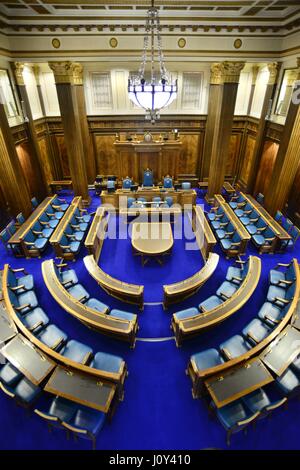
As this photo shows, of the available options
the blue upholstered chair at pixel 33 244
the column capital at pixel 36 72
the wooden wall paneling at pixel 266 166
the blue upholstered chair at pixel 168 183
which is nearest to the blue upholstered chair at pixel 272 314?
the wooden wall paneling at pixel 266 166

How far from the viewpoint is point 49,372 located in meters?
3.87

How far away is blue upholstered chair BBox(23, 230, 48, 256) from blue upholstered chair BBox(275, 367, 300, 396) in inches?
256

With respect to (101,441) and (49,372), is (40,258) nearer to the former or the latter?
(49,372)

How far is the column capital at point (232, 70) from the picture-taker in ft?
26.6

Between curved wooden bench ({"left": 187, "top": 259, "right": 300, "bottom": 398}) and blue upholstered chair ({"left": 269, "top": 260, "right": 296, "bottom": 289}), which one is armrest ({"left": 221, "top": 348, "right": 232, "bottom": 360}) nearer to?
curved wooden bench ({"left": 187, "top": 259, "right": 300, "bottom": 398})

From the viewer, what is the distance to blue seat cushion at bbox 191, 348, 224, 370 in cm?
417

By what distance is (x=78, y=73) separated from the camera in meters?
10.1

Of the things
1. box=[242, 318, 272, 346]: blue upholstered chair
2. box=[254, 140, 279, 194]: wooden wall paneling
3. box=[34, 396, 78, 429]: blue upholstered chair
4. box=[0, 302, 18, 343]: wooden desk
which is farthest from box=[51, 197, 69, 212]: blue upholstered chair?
box=[254, 140, 279, 194]: wooden wall paneling

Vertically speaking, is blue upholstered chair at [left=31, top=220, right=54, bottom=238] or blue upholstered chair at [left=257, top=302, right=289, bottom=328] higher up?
blue upholstered chair at [left=31, top=220, right=54, bottom=238]

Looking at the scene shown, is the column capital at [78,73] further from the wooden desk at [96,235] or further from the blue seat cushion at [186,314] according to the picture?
the blue seat cushion at [186,314]

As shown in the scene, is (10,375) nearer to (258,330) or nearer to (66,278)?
(66,278)

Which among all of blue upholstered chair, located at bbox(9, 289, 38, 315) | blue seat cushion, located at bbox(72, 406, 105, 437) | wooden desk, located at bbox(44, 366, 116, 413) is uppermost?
wooden desk, located at bbox(44, 366, 116, 413)

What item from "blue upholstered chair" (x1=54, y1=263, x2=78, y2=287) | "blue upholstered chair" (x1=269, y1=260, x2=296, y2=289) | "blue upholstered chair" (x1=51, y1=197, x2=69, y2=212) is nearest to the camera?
"blue upholstered chair" (x1=269, y1=260, x2=296, y2=289)
